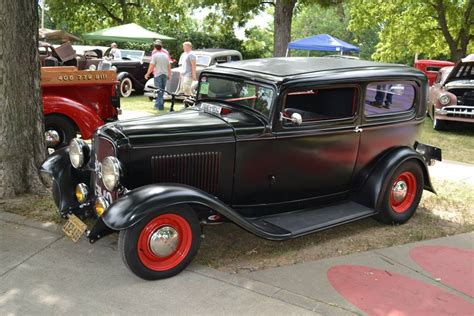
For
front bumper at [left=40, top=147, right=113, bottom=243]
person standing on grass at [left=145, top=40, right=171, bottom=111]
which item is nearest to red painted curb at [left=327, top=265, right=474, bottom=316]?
front bumper at [left=40, top=147, right=113, bottom=243]

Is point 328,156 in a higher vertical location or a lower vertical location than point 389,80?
lower

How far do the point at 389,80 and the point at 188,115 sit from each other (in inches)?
82.0

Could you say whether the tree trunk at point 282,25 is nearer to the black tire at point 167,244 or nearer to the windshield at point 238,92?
the windshield at point 238,92

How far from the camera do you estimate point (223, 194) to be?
4.14 meters

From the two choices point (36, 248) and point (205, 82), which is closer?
point (36, 248)

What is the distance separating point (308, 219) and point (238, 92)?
134 cm

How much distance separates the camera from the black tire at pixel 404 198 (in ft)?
15.7

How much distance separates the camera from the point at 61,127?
7387 millimetres

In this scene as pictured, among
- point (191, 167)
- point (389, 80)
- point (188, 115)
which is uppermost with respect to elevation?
point (389, 80)

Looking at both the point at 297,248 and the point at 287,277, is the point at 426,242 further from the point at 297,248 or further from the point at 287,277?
the point at 287,277

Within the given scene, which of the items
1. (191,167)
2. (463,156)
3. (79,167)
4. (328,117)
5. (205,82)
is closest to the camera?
(191,167)

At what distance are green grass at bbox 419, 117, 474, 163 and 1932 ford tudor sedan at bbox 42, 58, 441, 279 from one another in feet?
12.7

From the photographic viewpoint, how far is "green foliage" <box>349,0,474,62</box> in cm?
1852

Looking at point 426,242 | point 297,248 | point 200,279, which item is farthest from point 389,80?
point 200,279
